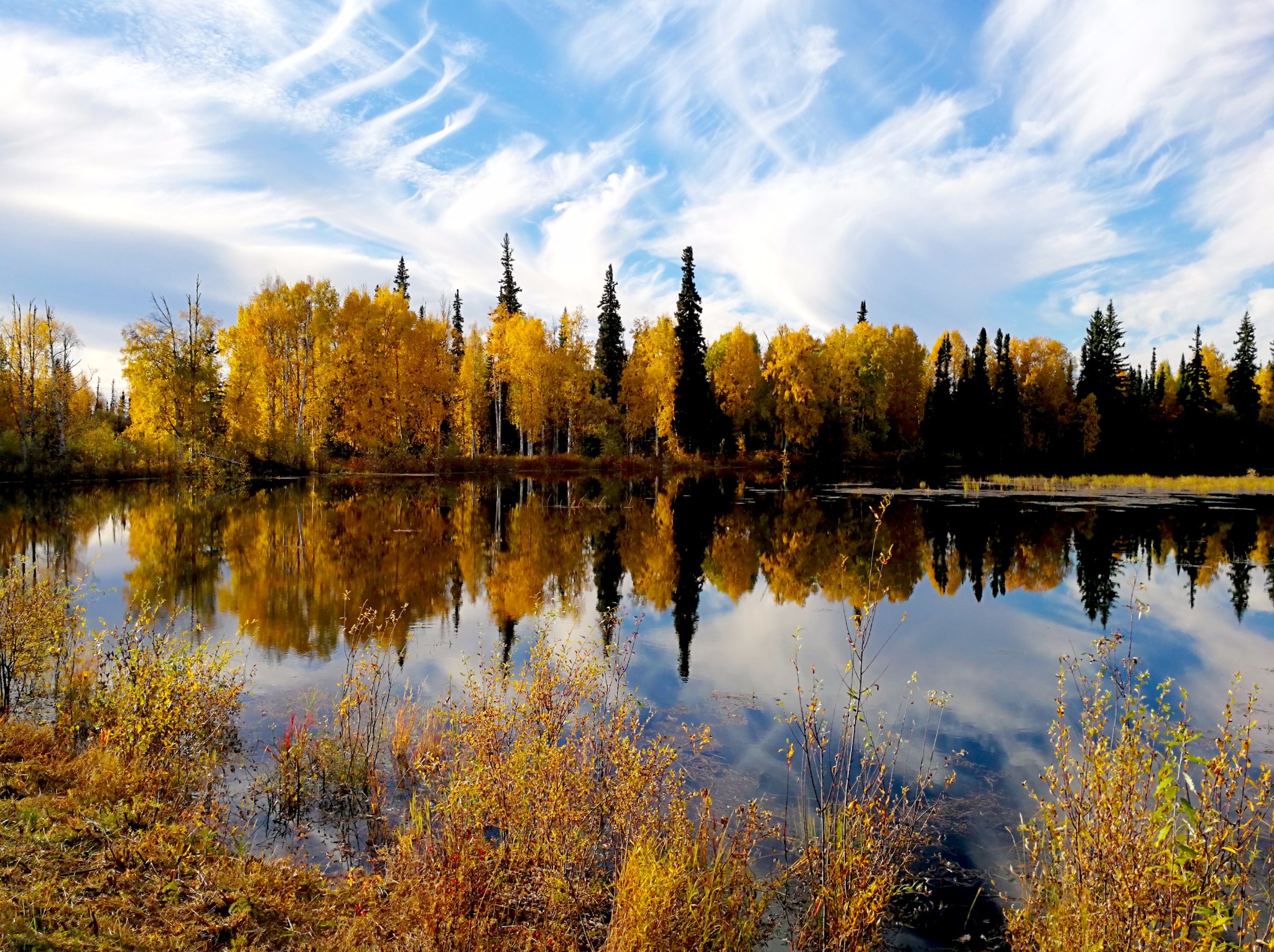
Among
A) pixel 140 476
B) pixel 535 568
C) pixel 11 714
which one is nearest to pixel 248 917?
pixel 11 714

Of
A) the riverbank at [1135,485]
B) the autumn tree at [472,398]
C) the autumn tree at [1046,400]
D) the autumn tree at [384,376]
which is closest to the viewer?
the riverbank at [1135,485]

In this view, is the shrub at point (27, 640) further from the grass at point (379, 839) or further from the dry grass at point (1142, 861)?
the dry grass at point (1142, 861)

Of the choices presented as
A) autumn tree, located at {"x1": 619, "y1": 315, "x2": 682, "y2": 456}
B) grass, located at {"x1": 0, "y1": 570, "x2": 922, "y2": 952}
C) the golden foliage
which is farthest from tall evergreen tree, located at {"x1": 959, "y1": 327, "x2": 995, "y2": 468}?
grass, located at {"x1": 0, "y1": 570, "x2": 922, "y2": 952}

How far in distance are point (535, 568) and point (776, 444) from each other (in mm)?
56470

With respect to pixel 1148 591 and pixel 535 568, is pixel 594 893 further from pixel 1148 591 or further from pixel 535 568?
pixel 1148 591

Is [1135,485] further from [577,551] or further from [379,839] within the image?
[379,839]

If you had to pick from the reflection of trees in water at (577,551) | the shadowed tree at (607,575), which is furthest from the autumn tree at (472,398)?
the shadowed tree at (607,575)

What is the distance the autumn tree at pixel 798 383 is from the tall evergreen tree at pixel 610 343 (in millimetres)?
14266

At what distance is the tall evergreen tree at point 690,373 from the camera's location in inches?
2532

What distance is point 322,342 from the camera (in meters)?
54.8

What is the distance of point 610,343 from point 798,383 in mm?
18824

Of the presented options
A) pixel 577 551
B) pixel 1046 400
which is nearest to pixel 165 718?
pixel 577 551

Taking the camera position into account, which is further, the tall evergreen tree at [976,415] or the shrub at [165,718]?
the tall evergreen tree at [976,415]

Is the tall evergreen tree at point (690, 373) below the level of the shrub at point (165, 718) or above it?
above
